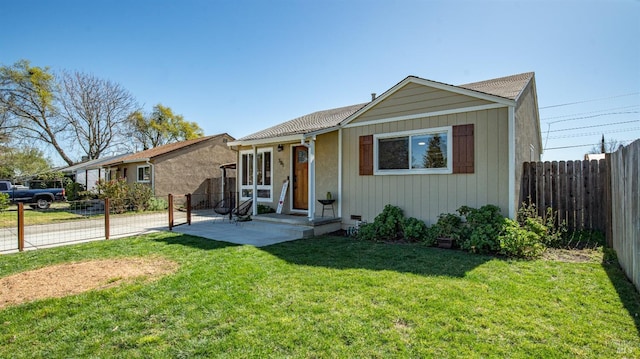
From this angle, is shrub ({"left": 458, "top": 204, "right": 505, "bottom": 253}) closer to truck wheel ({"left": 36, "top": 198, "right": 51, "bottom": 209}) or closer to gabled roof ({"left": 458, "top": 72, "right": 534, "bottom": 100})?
gabled roof ({"left": 458, "top": 72, "right": 534, "bottom": 100})

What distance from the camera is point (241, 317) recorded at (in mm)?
3227

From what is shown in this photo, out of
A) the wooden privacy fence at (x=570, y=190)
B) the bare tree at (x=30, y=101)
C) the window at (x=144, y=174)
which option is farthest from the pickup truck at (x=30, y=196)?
the wooden privacy fence at (x=570, y=190)

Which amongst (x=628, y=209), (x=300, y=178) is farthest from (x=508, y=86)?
(x=300, y=178)

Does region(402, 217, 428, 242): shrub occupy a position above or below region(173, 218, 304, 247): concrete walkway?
above

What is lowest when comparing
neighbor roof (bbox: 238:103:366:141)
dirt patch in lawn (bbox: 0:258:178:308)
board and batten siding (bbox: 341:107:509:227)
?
dirt patch in lawn (bbox: 0:258:178:308)

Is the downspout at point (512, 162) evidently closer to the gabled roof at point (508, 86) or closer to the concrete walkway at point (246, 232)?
the gabled roof at point (508, 86)

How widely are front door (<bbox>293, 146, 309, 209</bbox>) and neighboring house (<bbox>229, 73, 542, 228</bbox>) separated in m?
0.06

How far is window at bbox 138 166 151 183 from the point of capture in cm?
1755

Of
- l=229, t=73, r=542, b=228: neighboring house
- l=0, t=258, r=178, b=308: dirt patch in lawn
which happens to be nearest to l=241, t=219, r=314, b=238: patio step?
l=229, t=73, r=542, b=228: neighboring house

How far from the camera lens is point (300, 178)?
398 inches

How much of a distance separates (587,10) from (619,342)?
8106 mm

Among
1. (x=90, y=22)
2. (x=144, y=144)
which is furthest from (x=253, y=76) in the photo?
(x=144, y=144)

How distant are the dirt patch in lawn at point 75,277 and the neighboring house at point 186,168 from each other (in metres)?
11.1

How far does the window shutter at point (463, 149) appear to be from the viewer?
6803 millimetres
